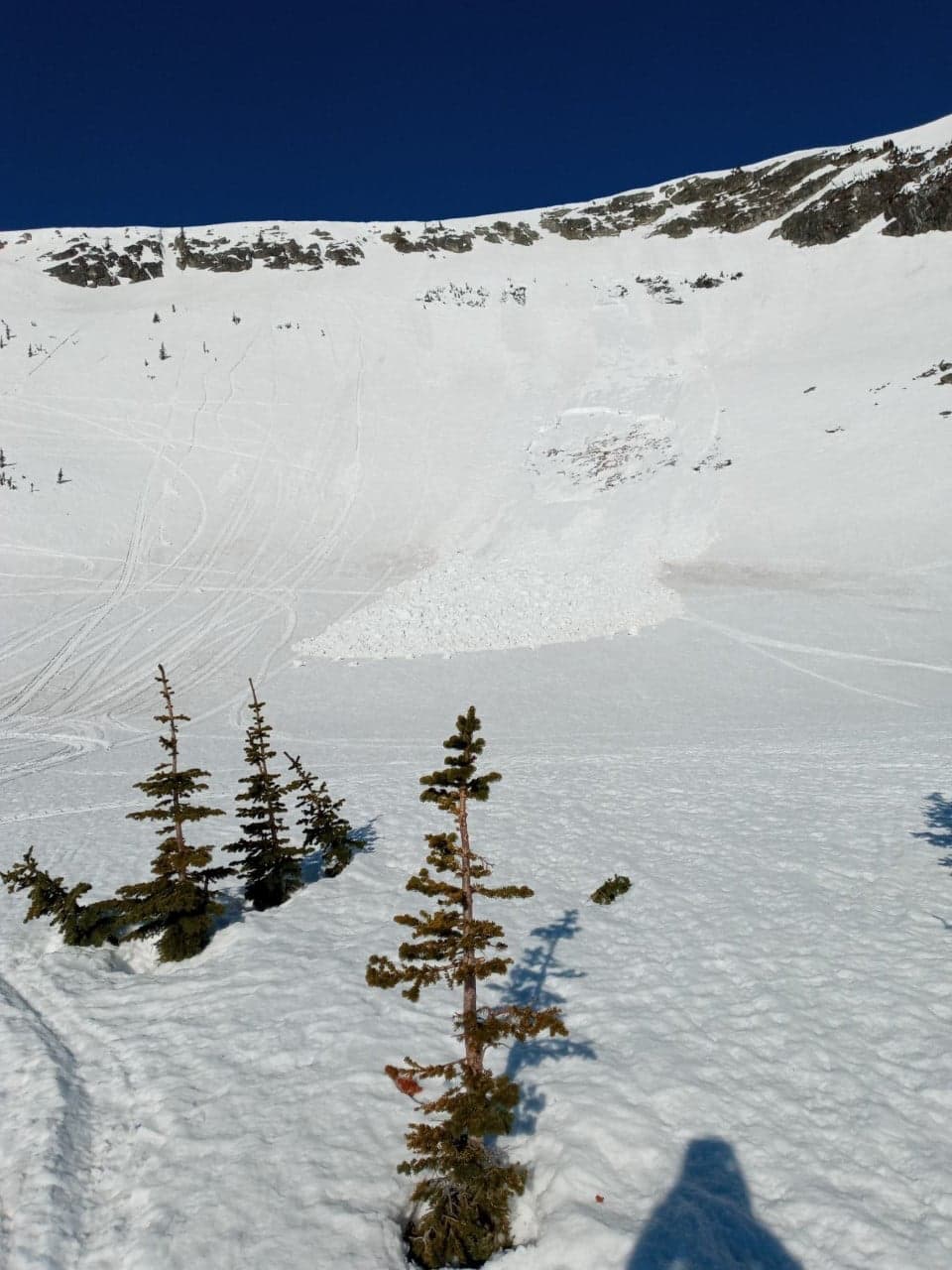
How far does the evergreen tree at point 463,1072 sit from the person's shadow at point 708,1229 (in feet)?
3.75

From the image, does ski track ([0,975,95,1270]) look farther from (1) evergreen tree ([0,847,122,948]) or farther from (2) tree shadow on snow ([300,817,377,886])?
(2) tree shadow on snow ([300,817,377,886])

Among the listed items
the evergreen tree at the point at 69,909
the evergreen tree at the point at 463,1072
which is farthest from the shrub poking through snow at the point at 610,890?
the evergreen tree at the point at 69,909

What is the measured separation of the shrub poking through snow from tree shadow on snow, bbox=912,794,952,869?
515 cm

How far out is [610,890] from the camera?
1137 centimetres

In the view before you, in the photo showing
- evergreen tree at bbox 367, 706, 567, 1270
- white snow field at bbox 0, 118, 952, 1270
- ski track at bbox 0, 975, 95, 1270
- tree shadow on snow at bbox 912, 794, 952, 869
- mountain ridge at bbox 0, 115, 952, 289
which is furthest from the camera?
mountain ridge at bbox 0, 115, 952, 289

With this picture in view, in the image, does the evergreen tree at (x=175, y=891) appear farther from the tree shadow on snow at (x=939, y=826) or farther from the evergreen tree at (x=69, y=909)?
the tree shadow on snow at (x=939, y=826)

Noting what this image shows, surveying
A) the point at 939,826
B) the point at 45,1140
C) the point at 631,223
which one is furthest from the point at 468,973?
the point at 631,223

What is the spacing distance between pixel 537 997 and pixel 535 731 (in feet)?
43.2

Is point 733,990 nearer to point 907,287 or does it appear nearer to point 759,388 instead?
point 759,388

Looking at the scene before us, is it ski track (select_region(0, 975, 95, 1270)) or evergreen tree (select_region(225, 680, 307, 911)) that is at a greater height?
evergreen tree (select_region(225, 680, 307, 911))

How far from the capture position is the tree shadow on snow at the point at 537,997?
7.10 metres

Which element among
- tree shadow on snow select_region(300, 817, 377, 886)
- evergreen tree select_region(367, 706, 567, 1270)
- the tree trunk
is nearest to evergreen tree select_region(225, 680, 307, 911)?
tree shadow on snow select_region(300, 817, 377, 886)

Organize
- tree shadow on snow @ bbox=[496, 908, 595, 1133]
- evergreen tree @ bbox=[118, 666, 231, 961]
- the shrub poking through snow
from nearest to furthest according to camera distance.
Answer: tree shadow on snow @ bbox=[496, 908, 595, 1133] < evergreen tree @ bbox=[118, 666, 231, 961] < the shrub poking through snow

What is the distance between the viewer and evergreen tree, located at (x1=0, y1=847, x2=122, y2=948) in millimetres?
9750
